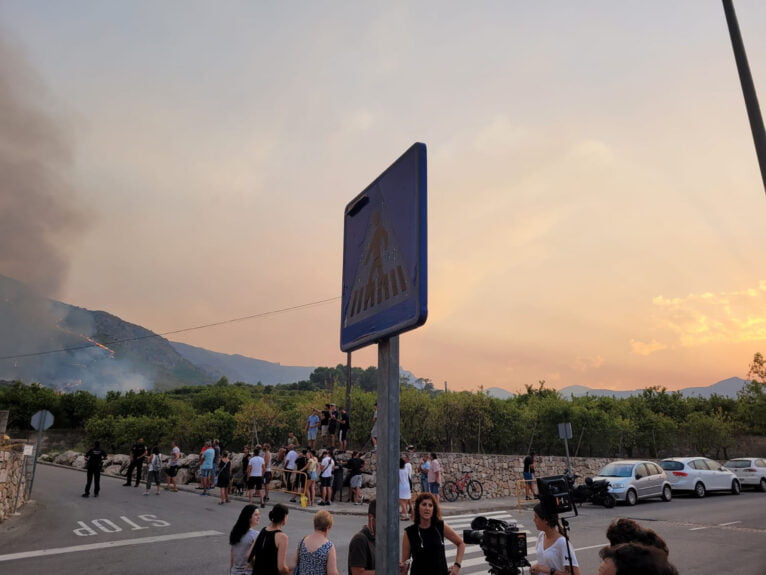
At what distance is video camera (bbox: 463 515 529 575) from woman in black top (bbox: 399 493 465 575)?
25 cm

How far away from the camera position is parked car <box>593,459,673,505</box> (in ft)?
62.8

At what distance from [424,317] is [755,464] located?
108 feet

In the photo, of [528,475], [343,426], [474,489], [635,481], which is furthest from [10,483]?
[635,481]

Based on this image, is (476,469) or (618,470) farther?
(476,469)

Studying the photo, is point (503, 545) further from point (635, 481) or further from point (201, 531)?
point (635, 481)

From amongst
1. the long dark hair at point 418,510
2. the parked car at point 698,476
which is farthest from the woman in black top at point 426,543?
the parked car at point 698,476

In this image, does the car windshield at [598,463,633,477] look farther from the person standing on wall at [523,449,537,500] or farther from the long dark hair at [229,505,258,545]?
the long dark hair at [229,505,258,545]

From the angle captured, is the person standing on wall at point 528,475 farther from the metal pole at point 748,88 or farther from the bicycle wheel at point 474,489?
the metal pole at point 748,88

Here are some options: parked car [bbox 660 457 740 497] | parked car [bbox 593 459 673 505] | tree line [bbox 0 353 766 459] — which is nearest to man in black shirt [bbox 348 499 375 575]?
parked car [bbox 593 459 673 505]

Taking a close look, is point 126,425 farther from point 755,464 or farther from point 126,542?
point 755,464

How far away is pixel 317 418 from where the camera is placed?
21.9 metres

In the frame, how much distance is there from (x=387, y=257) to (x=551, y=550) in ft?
12.0

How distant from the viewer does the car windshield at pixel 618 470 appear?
782 inches

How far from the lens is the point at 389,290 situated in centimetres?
208
